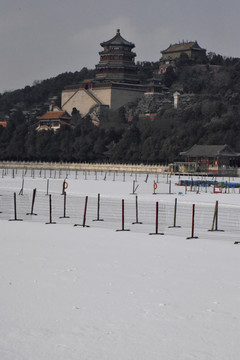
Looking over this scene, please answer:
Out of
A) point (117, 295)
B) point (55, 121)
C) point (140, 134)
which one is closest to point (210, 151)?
point (140, 134)

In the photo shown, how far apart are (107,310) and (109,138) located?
146m

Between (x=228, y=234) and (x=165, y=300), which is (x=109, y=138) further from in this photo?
(x=165, y=300)

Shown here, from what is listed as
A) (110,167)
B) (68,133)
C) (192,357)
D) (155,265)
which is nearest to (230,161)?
(110,167)

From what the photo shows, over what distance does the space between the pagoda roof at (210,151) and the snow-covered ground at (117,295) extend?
98337 mm

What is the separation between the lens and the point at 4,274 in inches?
723

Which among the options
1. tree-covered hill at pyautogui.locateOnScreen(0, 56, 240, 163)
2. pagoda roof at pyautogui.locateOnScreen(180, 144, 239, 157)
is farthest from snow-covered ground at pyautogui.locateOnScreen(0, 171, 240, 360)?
tree-covered hill at pyautogui.locateOnScreen(0, 56, 240, 163)

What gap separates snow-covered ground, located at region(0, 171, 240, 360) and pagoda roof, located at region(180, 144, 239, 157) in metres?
98.3

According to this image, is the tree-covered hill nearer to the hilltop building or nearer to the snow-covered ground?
the hilltop building

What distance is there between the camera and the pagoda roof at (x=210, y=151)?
415ft

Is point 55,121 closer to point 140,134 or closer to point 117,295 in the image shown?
point 140,134

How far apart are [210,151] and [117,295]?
372 ft

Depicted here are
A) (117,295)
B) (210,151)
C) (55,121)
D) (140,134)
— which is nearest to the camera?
(117,295)

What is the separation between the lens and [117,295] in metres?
16.3

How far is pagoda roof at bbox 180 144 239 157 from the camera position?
415ft
